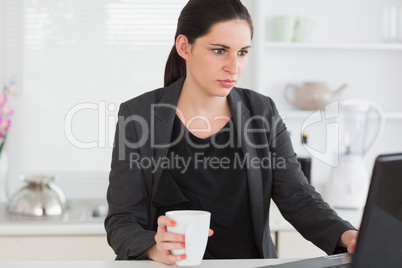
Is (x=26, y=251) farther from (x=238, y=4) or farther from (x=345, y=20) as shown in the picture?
(x=345, y=20)

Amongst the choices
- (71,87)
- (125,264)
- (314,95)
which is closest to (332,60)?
(314,95)

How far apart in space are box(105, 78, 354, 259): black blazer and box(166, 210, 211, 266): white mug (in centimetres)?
32

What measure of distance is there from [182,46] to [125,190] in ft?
1.40

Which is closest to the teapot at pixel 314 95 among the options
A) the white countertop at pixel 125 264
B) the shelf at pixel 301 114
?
the shelf at pixel 301 114

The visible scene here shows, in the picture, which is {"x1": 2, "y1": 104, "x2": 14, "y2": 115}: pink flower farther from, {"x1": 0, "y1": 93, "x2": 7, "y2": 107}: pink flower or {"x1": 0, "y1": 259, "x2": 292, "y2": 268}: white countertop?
{"x1": 0, "y1": 259, "x2": 292, "y2": 268}: white countertop

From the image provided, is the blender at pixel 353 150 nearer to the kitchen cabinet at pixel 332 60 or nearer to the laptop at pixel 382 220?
the kitchen cabinet at pixel 332 60

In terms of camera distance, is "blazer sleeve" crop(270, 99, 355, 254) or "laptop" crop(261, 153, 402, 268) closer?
"laptop" crop(261, 153, 402, 268)

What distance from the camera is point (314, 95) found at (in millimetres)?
2838

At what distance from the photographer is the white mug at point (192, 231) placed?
1.15 m

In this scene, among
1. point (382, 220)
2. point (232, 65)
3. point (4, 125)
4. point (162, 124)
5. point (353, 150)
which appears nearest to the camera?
point (382, 220)

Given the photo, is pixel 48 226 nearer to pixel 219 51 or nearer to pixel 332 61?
pixel 219 51

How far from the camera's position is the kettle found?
2.51 metres

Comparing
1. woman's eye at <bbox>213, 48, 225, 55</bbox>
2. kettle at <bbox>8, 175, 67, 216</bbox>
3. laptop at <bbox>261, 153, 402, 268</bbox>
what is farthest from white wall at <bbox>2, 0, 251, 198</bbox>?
laptop at <bbox>261, 153, 402, 268</bbox>

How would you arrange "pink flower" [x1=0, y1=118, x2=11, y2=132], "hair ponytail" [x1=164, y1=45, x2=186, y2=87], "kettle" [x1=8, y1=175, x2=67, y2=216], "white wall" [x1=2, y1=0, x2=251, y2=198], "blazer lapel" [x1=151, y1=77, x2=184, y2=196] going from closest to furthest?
"blazer lapel" [x1=151, y1=77, x2=184, y2=196] < "hair ponytail" [x1=164, y1=45, x2=186, y2=87] < "kettle" [x1=8, y1=175, x2=67, y2=216] < "pink flower" [x1=0, y1=118, x2=11, y2=132] < "white wall" [x1=2, y1=0, x2=251, y2=198]
